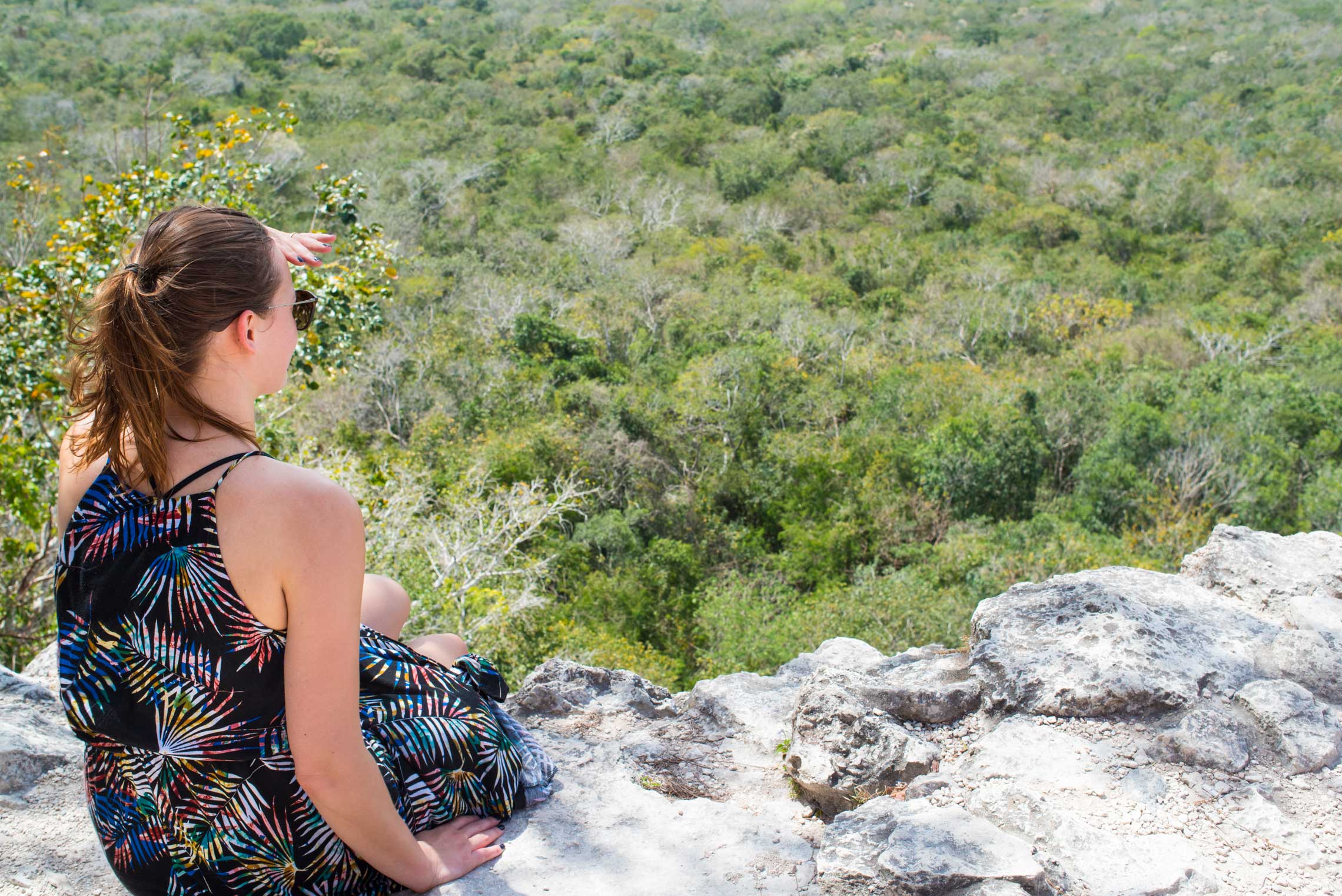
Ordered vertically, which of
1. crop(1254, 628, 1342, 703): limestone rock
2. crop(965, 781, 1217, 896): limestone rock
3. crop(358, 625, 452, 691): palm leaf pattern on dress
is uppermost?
crop(358, 625, 452, 691): palm leaf pattern on dress

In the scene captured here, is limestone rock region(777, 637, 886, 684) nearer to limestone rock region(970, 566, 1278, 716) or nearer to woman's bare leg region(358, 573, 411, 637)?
limestone rock region(970, 566, 1278, 716)

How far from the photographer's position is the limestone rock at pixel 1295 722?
2025 millimetres

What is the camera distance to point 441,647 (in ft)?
6.39

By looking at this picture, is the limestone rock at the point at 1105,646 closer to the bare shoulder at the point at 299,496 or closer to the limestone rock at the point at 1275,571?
the limestone rock at the point at 1275,571

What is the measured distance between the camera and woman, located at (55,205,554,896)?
4.35 feet

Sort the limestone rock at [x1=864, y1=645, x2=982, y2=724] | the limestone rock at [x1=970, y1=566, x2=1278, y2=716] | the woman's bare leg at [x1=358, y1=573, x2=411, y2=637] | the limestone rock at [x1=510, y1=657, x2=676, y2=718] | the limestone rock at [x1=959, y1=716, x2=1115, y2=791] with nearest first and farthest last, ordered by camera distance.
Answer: the woman's bare leg at [x1=358, y1=573, x2=411, y2=637], the limestone rock at [x1=959, y1=716, x2=1115, y2=791], the limestone rock at [x1=970, y1=566, x2=1278, y2=716], the limestone rock at [x1=864, y1=645, x2=982, y2=724], the limestone rock at [x1=510, y1=657, x2=676, y2=718]

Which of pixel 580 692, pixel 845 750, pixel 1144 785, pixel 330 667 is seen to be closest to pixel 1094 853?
pixel 1144 785

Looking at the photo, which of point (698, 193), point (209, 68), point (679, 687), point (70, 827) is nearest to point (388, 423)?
point (679, 687)

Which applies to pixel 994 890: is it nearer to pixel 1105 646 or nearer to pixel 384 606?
pixel 1105 646

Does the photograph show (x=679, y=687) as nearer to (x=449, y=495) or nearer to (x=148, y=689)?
(x=449, y=495)

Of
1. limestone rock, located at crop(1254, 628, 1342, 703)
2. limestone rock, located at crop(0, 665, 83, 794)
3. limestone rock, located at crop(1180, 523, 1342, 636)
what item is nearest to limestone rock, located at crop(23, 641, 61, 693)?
limestone rock, located at crop(0, 665, 83, 794)

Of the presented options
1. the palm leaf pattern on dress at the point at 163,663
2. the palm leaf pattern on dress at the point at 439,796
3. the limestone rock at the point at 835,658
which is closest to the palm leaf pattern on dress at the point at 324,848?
the palm leaf pattern on dress at the point at 439,796

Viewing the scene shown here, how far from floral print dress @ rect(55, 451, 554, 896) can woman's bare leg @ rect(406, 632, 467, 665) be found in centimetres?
32

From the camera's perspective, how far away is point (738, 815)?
2.04 m
